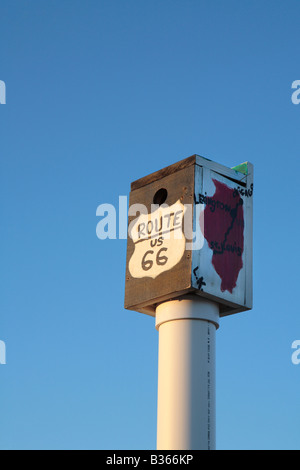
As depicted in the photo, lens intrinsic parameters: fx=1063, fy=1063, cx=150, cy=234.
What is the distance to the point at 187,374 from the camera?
1437 cm

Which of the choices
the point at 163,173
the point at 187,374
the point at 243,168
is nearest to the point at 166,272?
the point at 187,374

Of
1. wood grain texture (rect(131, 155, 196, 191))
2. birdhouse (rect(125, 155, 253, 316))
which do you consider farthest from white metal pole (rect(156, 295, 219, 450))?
wood grain texture (rect(131, 155, 196, 191))

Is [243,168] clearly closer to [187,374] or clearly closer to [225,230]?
[225,230]

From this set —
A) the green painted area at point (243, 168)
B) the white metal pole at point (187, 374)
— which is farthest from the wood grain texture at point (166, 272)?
the green painted area at point (243, 168)

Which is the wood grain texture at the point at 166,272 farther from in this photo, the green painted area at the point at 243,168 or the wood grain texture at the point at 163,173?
the green painted area at the point at 243,168

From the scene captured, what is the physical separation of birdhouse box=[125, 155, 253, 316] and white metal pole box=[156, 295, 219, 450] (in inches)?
9.2

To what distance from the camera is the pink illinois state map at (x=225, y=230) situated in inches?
590

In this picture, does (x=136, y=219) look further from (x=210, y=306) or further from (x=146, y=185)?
(x=210, y=306)

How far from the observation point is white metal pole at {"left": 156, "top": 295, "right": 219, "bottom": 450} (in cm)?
1411

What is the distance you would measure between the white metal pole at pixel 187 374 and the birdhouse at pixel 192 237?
23 cm

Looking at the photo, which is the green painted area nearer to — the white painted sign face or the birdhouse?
the birdhouse

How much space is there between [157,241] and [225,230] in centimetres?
99

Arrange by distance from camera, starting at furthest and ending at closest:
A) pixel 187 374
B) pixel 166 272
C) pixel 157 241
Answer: pixel 157 241
pixel 166 272
pixel 187 374
